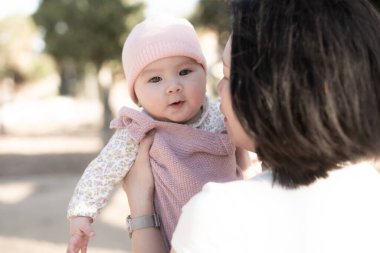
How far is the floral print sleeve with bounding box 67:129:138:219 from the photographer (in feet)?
5.36

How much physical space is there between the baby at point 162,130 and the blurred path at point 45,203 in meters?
4.40

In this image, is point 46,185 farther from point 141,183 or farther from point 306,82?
point 306,82

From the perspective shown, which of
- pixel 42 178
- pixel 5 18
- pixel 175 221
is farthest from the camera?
pixel 5 18

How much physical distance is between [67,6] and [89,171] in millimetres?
10282

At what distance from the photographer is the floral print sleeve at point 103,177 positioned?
1.63 meters

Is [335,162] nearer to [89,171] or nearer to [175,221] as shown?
[175,221]

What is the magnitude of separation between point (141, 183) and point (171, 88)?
266mm

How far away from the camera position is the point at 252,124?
1.06 meters

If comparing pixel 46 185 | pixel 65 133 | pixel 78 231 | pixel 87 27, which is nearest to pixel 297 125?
pixel 78 231

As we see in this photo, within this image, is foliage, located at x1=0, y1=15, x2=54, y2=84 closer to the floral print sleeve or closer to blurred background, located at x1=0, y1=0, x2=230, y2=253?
blurred background, located at x1=0, y1=0, x2=230, y2=253

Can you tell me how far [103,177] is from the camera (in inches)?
64.4

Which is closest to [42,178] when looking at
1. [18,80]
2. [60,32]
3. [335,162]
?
[60,32]

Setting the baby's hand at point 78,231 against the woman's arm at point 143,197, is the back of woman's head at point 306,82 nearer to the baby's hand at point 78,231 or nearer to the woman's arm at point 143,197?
the woman's arm at point 143,197

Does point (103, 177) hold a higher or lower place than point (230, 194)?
higher
